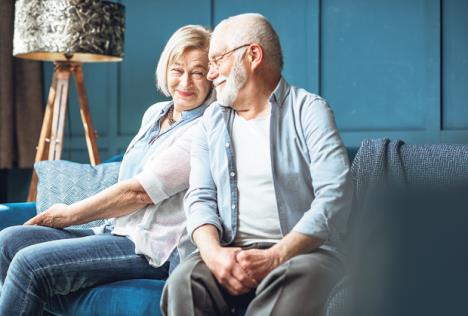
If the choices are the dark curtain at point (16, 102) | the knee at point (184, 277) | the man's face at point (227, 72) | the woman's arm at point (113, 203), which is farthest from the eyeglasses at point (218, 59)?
the dark curtain at point (16, 102)

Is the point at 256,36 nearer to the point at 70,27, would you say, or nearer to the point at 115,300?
the point at 115,300

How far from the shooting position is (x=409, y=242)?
0.83 feet

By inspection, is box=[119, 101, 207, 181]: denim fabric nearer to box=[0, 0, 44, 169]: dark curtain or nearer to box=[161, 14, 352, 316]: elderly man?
box=[161, 14, 352, 316]: elderly man

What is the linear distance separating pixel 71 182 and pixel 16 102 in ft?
6.94

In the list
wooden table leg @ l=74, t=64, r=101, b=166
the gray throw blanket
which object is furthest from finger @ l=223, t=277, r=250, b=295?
wooden table leg @ l=74, t=64, r=101, b=166

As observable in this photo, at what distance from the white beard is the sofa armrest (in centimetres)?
98

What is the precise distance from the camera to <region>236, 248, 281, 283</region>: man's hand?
1.38 m

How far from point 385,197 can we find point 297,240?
1.15 meters

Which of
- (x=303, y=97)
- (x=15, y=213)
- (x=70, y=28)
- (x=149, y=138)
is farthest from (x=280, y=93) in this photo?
(x=70, y=28)

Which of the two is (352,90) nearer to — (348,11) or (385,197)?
(348,11)

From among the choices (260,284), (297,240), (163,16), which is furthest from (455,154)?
(163,16)

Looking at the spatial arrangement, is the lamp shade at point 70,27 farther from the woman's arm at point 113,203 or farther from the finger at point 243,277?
the finger at point 243,277

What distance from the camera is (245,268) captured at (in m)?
1.38

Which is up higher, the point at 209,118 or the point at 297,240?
the point at 209,118
